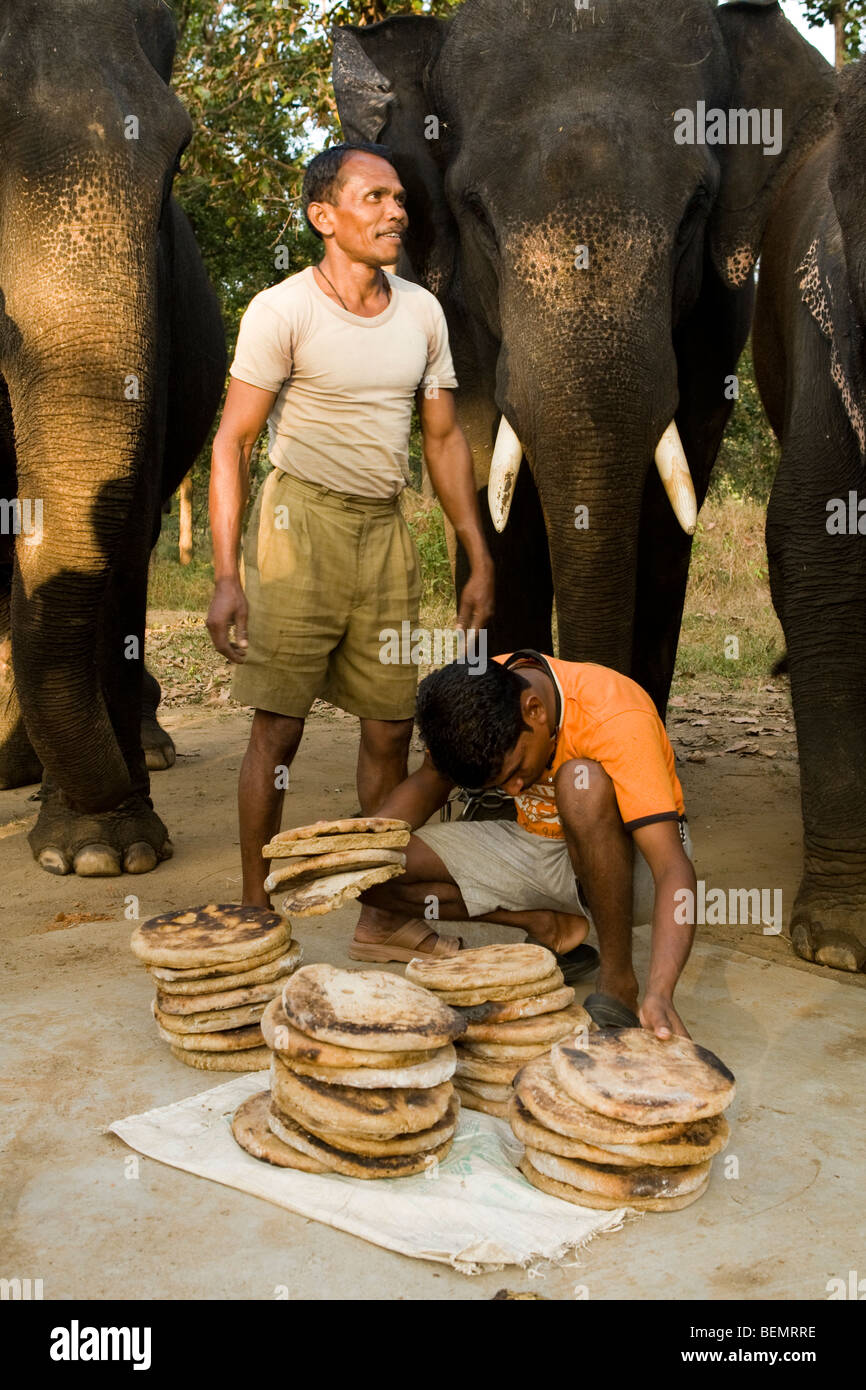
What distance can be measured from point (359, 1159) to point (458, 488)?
2.21 metres

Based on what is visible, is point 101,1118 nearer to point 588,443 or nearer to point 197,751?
point 588,443

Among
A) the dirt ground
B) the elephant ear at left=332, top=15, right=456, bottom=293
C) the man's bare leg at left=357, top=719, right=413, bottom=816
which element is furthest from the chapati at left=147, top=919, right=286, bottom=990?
the elephant ear at left=332, top=15, right=456, bottom=293

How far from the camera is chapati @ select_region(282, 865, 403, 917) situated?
327cm

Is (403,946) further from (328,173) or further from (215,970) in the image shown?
(328,173)

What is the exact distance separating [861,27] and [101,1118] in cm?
1036

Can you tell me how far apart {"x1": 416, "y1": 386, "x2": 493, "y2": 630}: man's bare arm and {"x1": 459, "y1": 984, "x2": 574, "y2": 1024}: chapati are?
1.40 metres

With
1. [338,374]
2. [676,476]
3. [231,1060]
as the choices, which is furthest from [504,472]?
[231,1060]

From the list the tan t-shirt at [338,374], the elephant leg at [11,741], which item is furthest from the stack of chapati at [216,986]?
the elephant leg at [11,741]

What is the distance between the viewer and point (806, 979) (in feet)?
13.3

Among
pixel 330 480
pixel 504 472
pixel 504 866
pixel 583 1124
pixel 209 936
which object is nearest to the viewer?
pixel 583 1124

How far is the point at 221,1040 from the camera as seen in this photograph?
3.39 metres

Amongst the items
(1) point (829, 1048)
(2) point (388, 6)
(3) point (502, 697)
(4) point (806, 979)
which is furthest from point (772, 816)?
(2) point (388, 6)

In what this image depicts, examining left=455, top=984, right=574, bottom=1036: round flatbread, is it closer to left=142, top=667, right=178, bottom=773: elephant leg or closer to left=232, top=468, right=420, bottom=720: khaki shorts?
left=232, top=468, right=420, bottom=720: khaki shorts

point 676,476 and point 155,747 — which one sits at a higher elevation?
point 676,476
